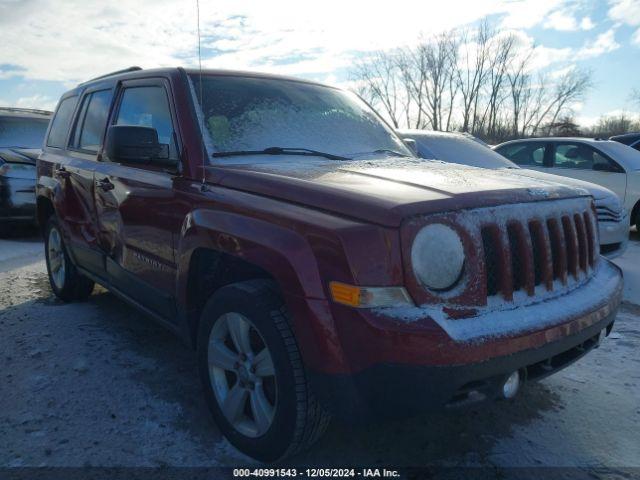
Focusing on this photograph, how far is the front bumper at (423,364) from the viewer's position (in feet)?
6.14

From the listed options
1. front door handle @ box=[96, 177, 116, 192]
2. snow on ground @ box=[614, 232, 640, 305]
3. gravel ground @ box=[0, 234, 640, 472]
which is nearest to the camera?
gravel ground @ box=[0, 234, 640, 472]

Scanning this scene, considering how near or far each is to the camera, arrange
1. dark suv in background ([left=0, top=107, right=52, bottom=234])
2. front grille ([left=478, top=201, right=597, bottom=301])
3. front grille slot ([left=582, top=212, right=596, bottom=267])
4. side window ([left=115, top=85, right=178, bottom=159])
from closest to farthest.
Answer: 1. front grille ([left=478, top=201, right=597, bottom=301])
2. front grille slot ([left=582, top=212, right=596, bottom=267])
3. side window ([left=115, top=85, right=178, bottom=159])
4. dark suv in background ([left=0, top=107, right=52, bottom=234])

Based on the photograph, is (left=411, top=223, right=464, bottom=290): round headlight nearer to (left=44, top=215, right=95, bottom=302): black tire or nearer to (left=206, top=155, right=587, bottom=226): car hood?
(left=206, top=155, right=587, bottom=226): car hood

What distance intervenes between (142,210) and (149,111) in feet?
2.12

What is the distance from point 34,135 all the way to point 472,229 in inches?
342

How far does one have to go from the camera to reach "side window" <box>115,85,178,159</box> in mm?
3080

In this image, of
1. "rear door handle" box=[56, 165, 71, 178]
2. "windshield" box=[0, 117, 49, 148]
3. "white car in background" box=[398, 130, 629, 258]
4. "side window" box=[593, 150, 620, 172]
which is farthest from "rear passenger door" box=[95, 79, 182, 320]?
"side window" box=[593, 150, 620, 172]

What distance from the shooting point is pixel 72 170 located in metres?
4.16

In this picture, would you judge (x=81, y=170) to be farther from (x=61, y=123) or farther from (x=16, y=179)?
(x=16, y=179)

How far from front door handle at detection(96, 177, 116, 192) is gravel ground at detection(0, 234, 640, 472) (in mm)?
1101

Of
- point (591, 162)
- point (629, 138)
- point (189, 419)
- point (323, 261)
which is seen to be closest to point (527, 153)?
point (591, 162)

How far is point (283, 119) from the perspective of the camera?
10.5 ft

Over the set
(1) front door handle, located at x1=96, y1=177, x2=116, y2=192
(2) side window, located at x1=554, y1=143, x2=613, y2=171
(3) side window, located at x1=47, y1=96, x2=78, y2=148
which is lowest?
(1) front door handle, located at x1=96, y1=177, x2=116, y2=192

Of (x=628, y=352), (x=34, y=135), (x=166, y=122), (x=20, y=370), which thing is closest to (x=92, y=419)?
(x=20, y=370)
